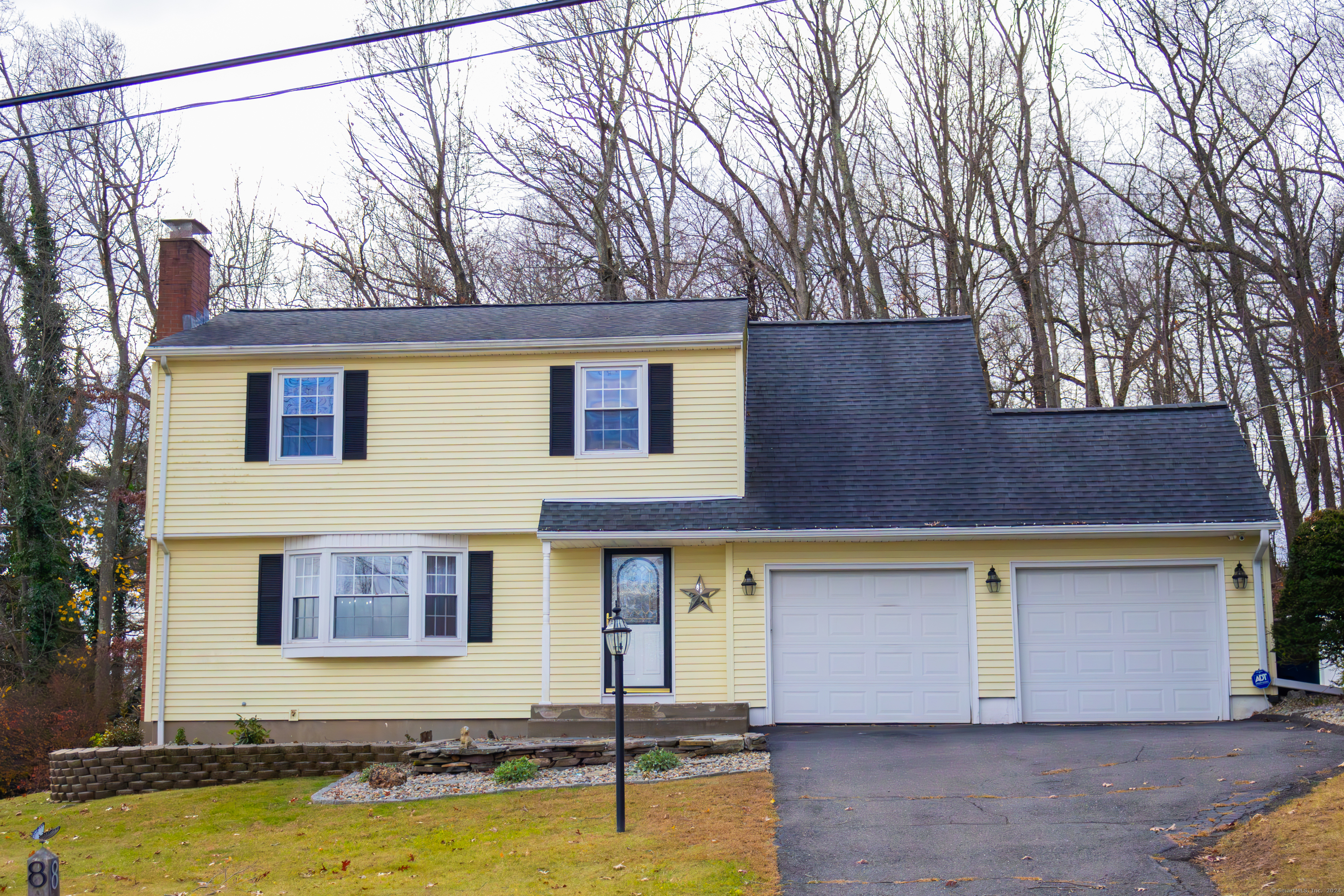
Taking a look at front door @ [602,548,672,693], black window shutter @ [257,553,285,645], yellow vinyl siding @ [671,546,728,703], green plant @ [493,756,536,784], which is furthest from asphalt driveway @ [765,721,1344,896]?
black window shutter @ [257,553,285,645]

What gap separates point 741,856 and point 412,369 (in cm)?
920

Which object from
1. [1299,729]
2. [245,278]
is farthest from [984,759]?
[245,278]

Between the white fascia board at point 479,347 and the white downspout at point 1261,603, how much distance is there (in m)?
7.00

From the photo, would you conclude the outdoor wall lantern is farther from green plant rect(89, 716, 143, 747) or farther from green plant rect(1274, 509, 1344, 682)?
green plant rect(89, 716, 143, 747)

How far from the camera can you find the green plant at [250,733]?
14.2 metres

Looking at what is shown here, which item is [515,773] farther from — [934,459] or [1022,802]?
[934,459]

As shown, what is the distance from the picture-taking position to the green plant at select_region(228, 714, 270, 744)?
46.6ft

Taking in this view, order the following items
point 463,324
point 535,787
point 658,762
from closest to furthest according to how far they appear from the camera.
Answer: point 535,787 → point 658,762 → point 463,324

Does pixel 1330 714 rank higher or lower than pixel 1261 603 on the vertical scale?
lower

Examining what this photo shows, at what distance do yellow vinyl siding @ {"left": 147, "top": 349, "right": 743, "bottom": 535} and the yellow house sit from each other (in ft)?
0.12

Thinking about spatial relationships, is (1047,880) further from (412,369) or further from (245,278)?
(245,278)

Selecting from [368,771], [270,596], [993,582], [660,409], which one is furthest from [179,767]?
[993,582]

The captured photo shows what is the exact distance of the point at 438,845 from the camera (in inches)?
355

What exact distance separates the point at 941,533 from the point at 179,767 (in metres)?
9.77
